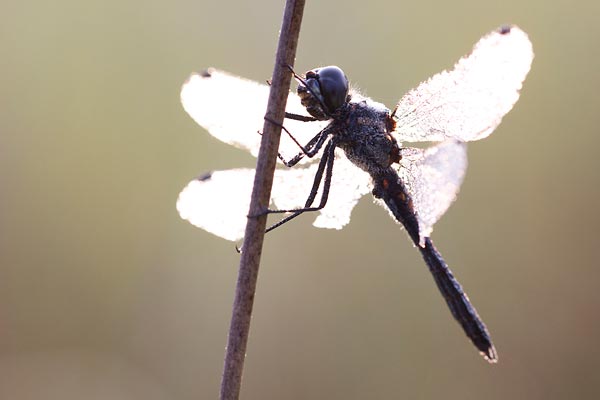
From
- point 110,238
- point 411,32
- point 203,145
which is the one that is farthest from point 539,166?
point 110,238

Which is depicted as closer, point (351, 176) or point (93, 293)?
point (351, 176)

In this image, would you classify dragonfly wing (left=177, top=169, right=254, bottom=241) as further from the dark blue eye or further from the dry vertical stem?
the dry vertical stem

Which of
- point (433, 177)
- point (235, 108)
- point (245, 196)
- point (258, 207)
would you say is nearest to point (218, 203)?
point (245, 196)

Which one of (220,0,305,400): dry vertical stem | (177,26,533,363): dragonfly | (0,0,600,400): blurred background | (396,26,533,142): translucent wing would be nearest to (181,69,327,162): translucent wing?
(177,26,533,363): dragonfly

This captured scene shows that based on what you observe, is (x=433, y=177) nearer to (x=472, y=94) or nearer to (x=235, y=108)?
(x=472, y=94)

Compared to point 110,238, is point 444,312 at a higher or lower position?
lower

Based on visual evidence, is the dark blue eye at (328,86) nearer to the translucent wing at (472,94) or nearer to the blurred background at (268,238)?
the translucent wing at (472,94)

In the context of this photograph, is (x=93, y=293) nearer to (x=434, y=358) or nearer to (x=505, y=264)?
(x=434, y=358)
